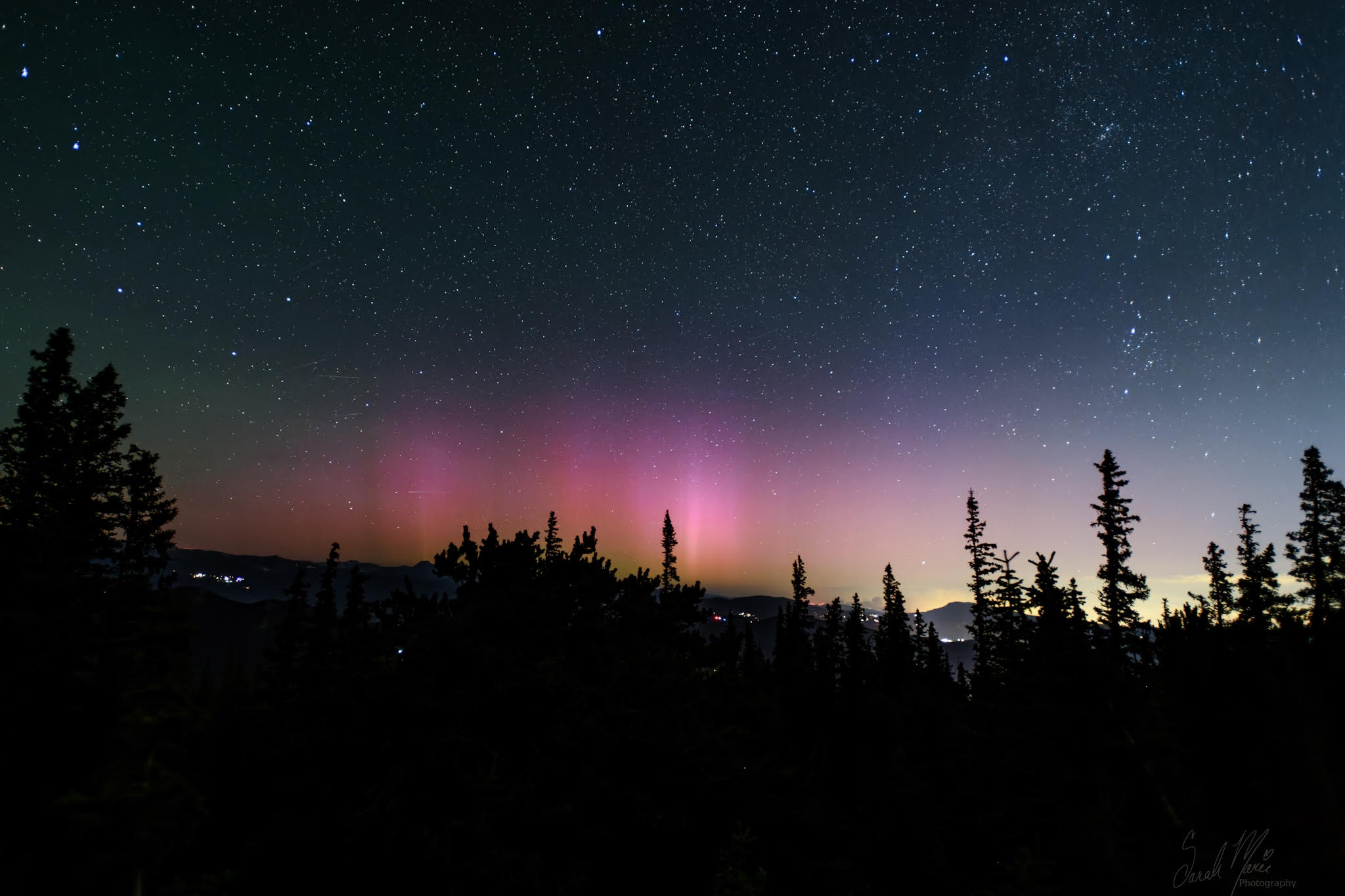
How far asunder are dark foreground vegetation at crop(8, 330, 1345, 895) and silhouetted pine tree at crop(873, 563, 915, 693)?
31263mm

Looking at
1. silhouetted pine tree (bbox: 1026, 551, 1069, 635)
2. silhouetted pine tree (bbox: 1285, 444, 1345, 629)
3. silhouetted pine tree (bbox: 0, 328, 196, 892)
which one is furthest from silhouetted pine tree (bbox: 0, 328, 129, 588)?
silhouetted pine tree (bbox: 1285, 444, 1345, 629)

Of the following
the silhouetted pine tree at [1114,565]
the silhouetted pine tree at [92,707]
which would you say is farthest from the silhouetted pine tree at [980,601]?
the silhouetted pine tree at [92,707]

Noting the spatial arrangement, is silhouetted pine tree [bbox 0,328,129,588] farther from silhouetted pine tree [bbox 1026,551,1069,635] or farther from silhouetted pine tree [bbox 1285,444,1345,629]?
silhouetted pine tree [bbox 1285,444,1345,629]

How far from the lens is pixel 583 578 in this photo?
8.75m

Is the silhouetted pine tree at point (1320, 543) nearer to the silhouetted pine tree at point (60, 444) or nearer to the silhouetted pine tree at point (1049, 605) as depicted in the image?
the silhouetted pine tree at point (1049, 605)

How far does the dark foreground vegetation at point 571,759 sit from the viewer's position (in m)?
4.54

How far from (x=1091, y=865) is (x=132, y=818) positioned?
559 inches

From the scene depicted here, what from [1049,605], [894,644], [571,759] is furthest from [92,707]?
[894,644]

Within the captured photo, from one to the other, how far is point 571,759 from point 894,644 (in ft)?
185

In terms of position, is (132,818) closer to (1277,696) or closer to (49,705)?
(49,705)

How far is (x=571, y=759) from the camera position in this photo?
6.86 meters

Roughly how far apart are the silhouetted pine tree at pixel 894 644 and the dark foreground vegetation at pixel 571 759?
31.3 metres

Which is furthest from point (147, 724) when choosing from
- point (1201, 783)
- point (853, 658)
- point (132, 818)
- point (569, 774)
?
point (853, 658)

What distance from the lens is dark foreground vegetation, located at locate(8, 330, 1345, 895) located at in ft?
14.9
